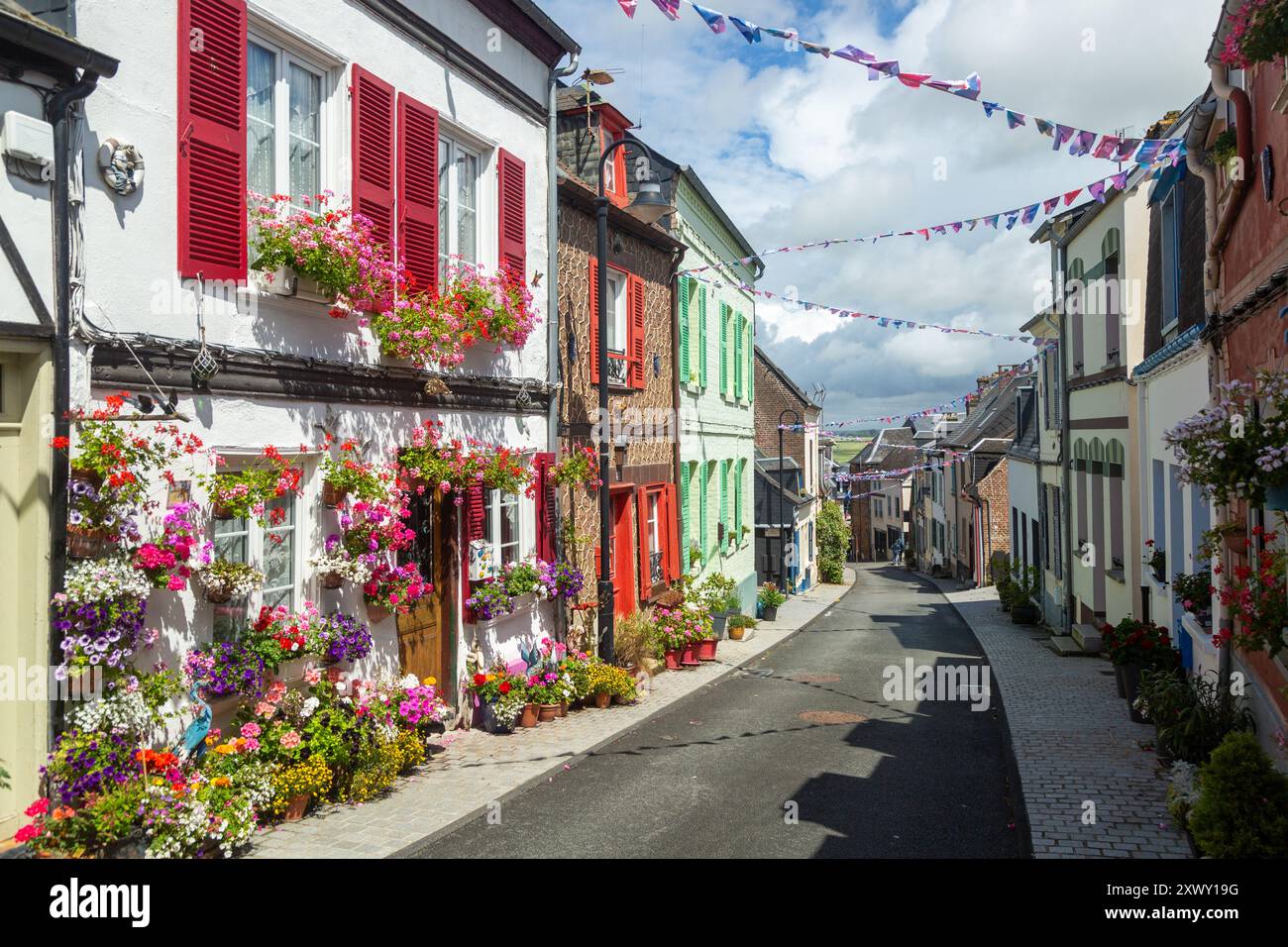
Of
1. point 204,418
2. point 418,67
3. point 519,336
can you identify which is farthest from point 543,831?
point 418,67

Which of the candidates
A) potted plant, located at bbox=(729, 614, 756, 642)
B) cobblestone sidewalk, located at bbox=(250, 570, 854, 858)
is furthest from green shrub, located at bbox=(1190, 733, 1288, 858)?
potted plant, located at bbox=(729, 614, 756, 642)

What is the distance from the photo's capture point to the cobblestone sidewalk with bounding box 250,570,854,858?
6.51 metres

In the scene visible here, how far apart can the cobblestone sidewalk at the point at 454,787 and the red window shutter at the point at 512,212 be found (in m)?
4.77

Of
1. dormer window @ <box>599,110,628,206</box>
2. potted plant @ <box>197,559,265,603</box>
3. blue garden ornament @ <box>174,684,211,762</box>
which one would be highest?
dormer window @ <box>599,110,628,206</box>

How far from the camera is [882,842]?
6.88 metres

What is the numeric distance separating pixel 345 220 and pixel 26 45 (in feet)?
8.98

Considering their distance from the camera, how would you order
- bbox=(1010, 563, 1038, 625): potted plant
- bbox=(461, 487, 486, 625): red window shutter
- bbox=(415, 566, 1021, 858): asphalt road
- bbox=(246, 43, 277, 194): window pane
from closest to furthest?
1. bbox=(415, 566, 1021, 858): asphalt road
2. bbox=(246, 43, 277, 194): window pane
3. bbox=(461, 487, 486, 625): red window shutter
4. bbox=(1010, 563, 1038, 625): potted plant

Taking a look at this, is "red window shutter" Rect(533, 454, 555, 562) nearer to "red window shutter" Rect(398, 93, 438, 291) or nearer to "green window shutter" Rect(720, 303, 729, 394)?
"red window shutter" Rect(398, 93, 438, 291)

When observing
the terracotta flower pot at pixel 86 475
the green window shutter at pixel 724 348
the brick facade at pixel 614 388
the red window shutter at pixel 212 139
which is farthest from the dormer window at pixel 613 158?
the terracotta flower pot at pixel 86 475

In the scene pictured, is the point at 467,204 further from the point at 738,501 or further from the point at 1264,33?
the point at 738,501

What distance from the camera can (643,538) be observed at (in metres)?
15.4

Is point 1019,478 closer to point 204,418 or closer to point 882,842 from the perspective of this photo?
point 882,842

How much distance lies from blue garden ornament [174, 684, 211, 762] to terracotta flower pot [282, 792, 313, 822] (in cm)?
75

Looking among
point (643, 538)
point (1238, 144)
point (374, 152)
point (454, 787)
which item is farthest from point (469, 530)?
point (1238, 144)
